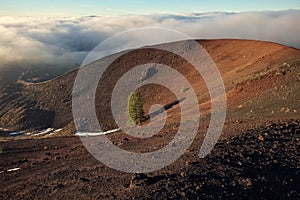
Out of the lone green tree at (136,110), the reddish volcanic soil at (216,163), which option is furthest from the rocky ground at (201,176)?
the lone green tree at (136,110)

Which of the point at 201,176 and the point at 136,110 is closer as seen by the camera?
the point at 201,176

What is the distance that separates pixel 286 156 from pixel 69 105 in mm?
42776

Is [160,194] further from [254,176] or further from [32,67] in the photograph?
[32,67]

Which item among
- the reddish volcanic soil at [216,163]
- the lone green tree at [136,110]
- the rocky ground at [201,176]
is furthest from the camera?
the lone green tree at [136,110]

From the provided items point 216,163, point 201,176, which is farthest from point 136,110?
point 201,176

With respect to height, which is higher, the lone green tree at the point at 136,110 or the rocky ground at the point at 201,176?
the rocky ground at the point at 201,176

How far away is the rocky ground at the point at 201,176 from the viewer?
28.9ft

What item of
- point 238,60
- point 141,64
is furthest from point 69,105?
point 238,60

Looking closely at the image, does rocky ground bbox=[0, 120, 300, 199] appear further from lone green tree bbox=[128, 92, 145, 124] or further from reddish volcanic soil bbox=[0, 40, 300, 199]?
lone green tree bbox=[128, 92, 145, 124]

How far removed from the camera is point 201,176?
31.2 feet

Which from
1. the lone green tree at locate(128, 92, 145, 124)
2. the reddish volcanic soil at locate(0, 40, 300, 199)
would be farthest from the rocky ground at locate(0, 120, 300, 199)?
the lone green tree at locate(128, 92, 145, 124)

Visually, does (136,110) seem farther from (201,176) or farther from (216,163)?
(201,176)

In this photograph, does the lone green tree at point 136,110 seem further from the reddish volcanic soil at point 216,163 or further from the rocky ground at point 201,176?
the rocky ground at point 201,176

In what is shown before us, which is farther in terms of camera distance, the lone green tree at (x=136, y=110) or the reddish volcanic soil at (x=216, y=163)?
the lone green tree at (x=136, y=110)
